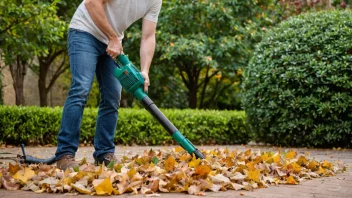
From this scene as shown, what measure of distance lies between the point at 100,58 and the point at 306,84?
4.40 meters

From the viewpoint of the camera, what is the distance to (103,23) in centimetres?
420

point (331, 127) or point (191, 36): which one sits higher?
point (191, 36)

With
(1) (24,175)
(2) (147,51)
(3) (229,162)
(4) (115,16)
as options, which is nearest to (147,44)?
(2) (147,51)

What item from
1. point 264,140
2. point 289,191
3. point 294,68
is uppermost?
point 294,68

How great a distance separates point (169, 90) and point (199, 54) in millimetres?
4679

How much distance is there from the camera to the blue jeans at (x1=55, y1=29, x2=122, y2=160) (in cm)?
421

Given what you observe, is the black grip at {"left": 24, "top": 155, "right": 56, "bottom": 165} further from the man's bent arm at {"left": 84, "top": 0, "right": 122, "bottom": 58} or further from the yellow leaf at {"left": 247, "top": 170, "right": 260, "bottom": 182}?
the yellow leaf at {"left": 247, "top": 170, "right": 260, "bottom": 182}

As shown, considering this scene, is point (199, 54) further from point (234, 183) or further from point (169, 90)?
point (234, 183)

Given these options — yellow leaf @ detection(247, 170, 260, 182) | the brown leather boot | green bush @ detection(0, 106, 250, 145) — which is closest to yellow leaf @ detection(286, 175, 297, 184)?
yellow leaf @ detection(247, 170, 260, 182)

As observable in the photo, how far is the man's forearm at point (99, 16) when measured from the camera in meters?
4.18

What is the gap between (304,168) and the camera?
4703 mm

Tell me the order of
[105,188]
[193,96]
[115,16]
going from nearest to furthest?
[105,188]
[115,16]
[193,96]

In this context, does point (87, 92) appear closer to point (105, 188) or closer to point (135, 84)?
point (135, 84)

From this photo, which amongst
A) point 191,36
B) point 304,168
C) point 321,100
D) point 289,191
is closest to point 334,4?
point 191,36
